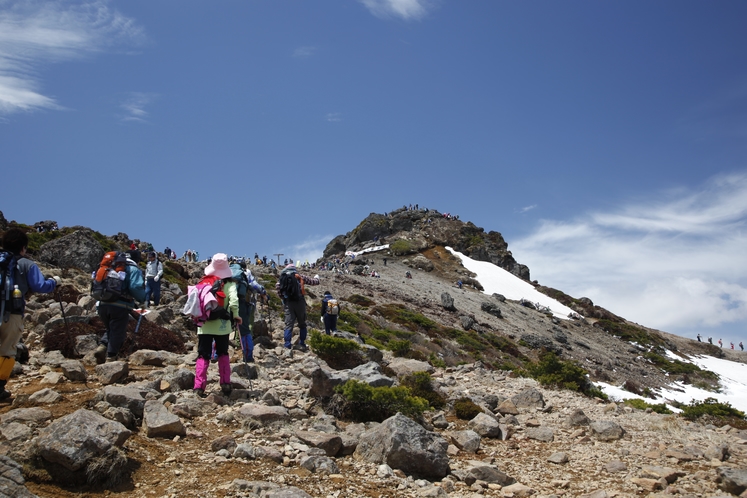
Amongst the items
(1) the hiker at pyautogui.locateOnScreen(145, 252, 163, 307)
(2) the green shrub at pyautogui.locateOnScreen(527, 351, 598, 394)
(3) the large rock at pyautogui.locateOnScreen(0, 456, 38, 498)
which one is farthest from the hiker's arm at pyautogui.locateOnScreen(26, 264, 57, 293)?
(2) the green shrub at pyautogui.locateOnScreen(527, 351, 598, 394)

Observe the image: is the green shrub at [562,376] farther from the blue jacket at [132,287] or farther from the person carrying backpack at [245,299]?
the blue jacket at [132,287]

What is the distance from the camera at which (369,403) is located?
23.9ft

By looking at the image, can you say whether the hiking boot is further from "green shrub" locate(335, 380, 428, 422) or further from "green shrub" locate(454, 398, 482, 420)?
"green shrub" locate(454, 398, 482, 420)

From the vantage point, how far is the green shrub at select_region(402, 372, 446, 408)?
9.06 meters

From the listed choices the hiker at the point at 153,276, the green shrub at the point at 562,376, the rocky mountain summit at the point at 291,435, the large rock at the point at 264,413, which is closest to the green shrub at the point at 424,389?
the rocky mountain summit at the point at 291,435

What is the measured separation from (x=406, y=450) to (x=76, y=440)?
3.21m

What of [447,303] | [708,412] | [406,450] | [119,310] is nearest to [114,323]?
[119,310]

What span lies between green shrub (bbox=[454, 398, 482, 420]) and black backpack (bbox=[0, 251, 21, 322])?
6.72 metres

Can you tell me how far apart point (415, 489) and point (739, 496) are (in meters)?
3.55

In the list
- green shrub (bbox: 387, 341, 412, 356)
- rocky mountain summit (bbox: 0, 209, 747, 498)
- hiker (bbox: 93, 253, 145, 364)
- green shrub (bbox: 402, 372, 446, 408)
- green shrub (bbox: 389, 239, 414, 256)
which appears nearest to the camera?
rocky mountain summit (bbox: 0, 209, 747, 498)

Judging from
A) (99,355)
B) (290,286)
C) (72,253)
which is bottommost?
(99,355)

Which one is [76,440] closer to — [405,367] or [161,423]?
[161,423]

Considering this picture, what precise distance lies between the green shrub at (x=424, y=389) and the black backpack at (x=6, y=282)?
609 cm

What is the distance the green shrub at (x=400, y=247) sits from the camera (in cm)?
6812
